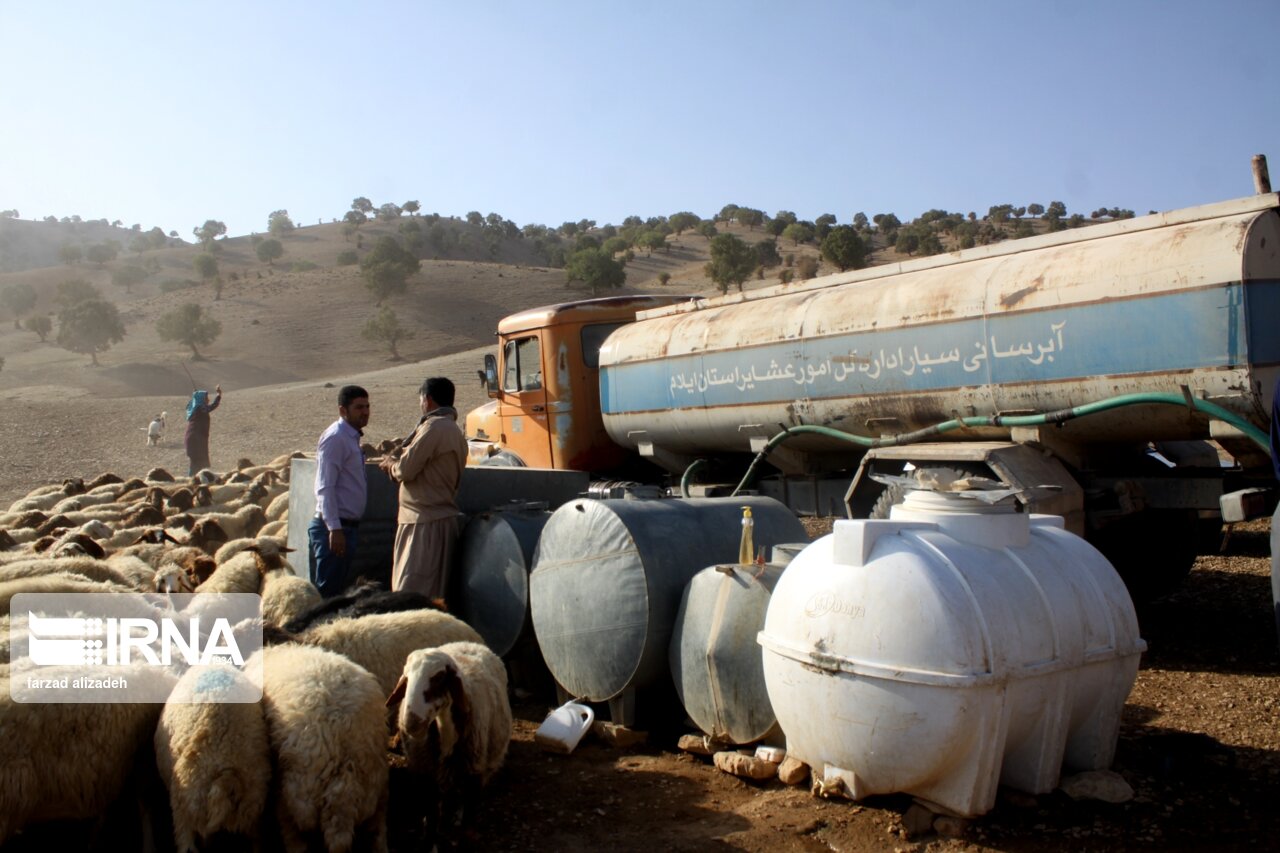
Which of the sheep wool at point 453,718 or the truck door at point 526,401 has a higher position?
the truck door at point 526,401

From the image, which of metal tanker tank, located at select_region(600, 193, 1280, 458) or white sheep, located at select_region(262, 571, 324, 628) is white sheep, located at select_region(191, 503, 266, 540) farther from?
white sheep, located at select_region(262, 571, 324, 628)

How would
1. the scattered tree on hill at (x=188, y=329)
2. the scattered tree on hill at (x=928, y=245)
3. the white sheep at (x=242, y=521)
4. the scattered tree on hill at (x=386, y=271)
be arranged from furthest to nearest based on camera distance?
the scattered tree on hill at (x=386, y=271) < the scattered tree on hill at (x=928, y=245) < the scattered tree on hill at (x=188, y=329) < the white sheep at (x=242, y=521)

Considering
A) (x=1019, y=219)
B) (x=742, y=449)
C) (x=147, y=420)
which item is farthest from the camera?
Answer: (x=1019, y=219)

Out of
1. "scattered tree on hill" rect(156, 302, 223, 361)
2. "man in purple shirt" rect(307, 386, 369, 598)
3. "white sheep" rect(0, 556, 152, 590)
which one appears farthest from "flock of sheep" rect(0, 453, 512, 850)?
"scattered tree on hill" rect(156, 302, 223, 361)

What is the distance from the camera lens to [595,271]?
52438mm

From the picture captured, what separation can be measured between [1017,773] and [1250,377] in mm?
3198

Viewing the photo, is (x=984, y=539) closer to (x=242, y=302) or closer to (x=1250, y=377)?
(x=1250, y=377)

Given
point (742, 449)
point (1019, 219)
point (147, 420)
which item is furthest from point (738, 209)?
point (742, 449)

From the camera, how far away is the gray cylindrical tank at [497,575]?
670cm

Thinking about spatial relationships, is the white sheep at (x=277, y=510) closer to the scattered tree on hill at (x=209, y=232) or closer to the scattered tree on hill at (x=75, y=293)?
the scattered tree on hill at (x=75, y=293)

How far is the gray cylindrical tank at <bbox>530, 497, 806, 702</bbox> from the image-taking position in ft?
18.8

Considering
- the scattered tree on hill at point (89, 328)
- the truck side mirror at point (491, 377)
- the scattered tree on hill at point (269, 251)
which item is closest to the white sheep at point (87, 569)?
the truck side mirror at point (491, 377)

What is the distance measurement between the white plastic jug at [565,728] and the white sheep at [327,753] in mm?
1514

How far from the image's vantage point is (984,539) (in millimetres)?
4297
